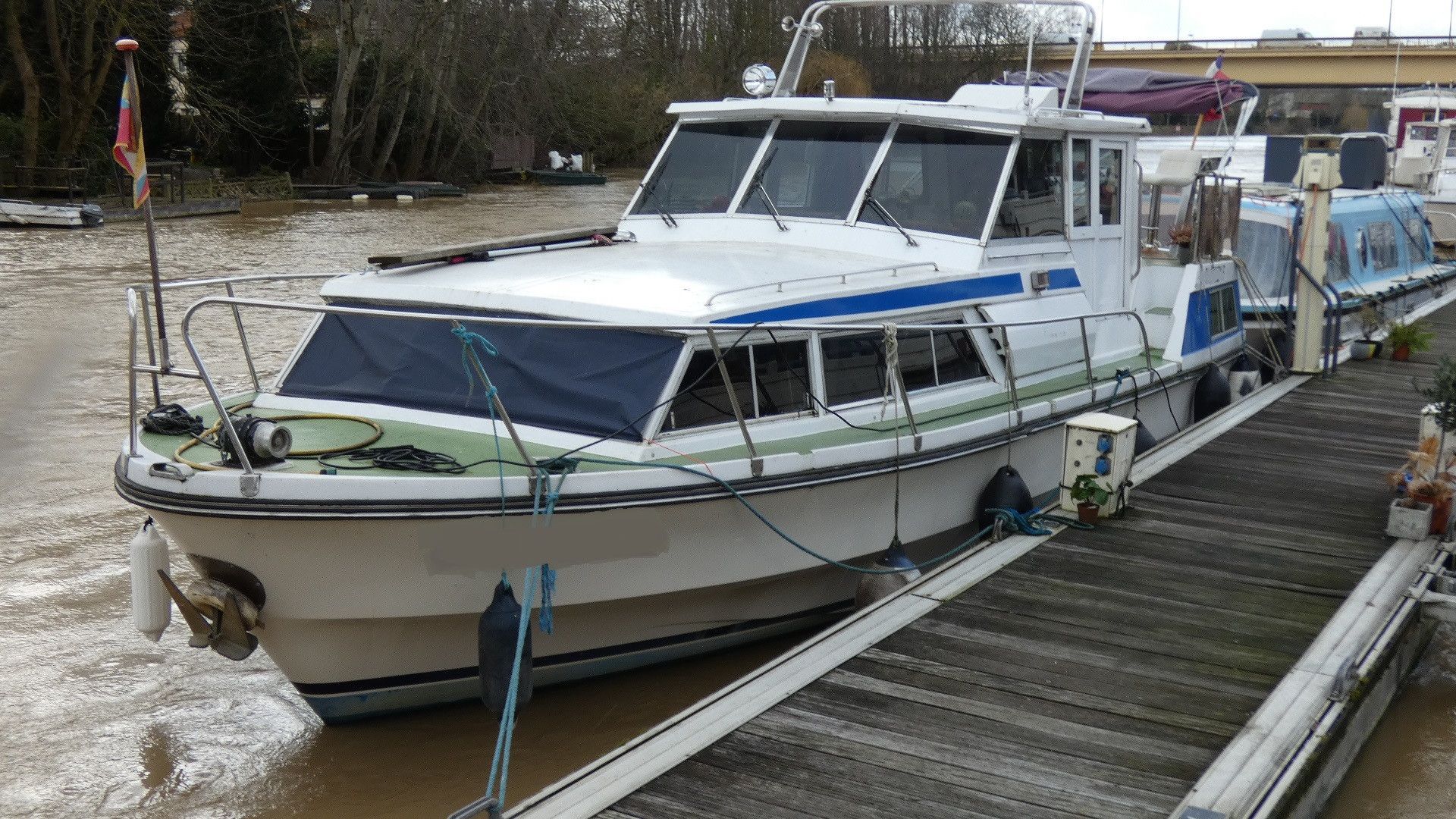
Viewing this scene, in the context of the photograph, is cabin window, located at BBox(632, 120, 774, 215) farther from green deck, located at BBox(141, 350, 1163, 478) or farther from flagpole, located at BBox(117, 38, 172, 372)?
flagpole, located at BBox(117, 38, 172, 372)

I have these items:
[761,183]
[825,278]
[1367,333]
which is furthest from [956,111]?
[1367,333]

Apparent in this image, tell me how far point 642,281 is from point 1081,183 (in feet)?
11.0

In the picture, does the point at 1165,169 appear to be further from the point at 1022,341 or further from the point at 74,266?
the point at 74,266

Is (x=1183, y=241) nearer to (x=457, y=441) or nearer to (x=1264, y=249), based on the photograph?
(x=1264, y=249)

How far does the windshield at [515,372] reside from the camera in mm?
6168

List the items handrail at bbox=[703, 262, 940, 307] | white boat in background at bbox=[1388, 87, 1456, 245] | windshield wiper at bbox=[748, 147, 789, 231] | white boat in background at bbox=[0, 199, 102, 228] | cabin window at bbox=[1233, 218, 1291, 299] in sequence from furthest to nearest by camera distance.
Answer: white boat in background at bbox=[0, 199, 102, 228], white boat in background at bbox=[1388, 87, 1456, 245], cabin window at bbox=[1233, 218, 1291, 299], windshield wiper at bbox=[748, 147, 789, 231], handrail at bbox=[703, 262, 940, 307]

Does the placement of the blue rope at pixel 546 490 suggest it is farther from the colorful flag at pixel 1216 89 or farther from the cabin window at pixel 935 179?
the colorful flag at pixel 1216 89

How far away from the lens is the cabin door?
8.65 meters

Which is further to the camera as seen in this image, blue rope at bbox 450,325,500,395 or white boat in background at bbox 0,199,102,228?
white boat in background at bbox 0,199,102,228

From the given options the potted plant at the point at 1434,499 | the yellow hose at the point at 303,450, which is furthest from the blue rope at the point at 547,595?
the potted plant at the point at 1434,499

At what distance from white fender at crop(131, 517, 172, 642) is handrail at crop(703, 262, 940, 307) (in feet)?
8.40

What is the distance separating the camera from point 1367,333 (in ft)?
44.5

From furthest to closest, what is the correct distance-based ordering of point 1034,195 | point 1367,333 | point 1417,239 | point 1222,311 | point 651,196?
point 1417,239, point 1367,333, point 1222,311, point 651,196, point 1034,195

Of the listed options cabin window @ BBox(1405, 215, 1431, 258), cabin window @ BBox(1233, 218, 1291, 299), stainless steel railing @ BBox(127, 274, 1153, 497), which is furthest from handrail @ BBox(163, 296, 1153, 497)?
cabin window @ BBox(1405, 215, 1431, 258)
